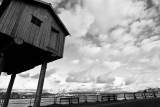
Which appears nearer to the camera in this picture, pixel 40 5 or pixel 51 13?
pixel 40 5

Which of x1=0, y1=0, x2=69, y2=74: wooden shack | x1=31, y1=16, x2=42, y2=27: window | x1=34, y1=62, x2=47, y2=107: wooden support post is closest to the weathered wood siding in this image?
x1=0, y1=0, x2=69, y2=74: wooden shack

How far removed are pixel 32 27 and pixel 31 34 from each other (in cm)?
66

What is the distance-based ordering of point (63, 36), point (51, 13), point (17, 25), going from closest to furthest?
point (17, 25)
point (51, 13)
point (63, 36)

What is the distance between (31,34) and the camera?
32.7 feet

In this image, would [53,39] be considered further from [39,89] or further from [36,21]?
[39,89]

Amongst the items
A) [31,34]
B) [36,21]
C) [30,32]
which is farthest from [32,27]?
[36,21]

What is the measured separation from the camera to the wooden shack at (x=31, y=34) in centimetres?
905

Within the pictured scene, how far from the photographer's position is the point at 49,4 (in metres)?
11.8

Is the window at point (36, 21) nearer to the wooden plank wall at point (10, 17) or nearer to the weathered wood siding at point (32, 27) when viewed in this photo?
the weathered wood siding at point (32, 27)

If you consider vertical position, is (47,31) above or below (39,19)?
below

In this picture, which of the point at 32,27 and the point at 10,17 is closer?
the point at 10,17

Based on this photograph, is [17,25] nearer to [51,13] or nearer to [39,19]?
[39,19]

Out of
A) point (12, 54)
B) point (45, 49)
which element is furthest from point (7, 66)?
point (45, 49)

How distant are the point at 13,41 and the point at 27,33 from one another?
4.46 feet
